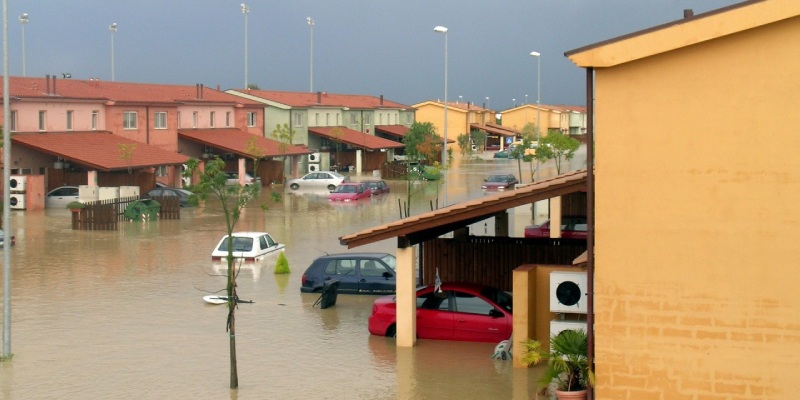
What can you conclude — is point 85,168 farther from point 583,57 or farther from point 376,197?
point 583,57

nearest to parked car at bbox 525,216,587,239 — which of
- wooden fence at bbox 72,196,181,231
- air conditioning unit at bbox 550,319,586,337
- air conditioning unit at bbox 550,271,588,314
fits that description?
air conditioning unit at bbox 550,271,588,314

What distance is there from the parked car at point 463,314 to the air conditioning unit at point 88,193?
31362 millimetres

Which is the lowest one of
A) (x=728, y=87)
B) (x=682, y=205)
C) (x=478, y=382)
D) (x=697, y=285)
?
(x=478, y=382)

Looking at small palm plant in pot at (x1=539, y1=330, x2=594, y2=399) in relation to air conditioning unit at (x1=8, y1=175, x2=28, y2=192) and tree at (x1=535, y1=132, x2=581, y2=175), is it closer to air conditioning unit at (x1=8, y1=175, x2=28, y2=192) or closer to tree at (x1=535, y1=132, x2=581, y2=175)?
air conditioning unit at (x1=8, y1=175, x2=28, y2=192)

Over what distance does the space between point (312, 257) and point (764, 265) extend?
69.2 ft

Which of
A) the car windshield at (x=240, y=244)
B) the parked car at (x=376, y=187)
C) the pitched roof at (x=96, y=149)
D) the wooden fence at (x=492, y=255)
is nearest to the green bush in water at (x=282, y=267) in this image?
the car windshield at (x=240, y=244)

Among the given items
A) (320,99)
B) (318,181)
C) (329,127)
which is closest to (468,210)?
(318,181)

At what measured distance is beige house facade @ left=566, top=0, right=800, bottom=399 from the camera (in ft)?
44.9

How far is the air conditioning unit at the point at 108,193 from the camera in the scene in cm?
4838

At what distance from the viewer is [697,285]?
46.2ft

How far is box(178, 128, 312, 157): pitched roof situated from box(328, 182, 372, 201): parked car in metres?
6.79

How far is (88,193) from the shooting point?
161 feet

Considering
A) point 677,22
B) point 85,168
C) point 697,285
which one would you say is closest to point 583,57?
point 677,22

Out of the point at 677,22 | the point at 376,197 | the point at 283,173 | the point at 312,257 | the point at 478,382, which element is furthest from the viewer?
the point at 283,173
